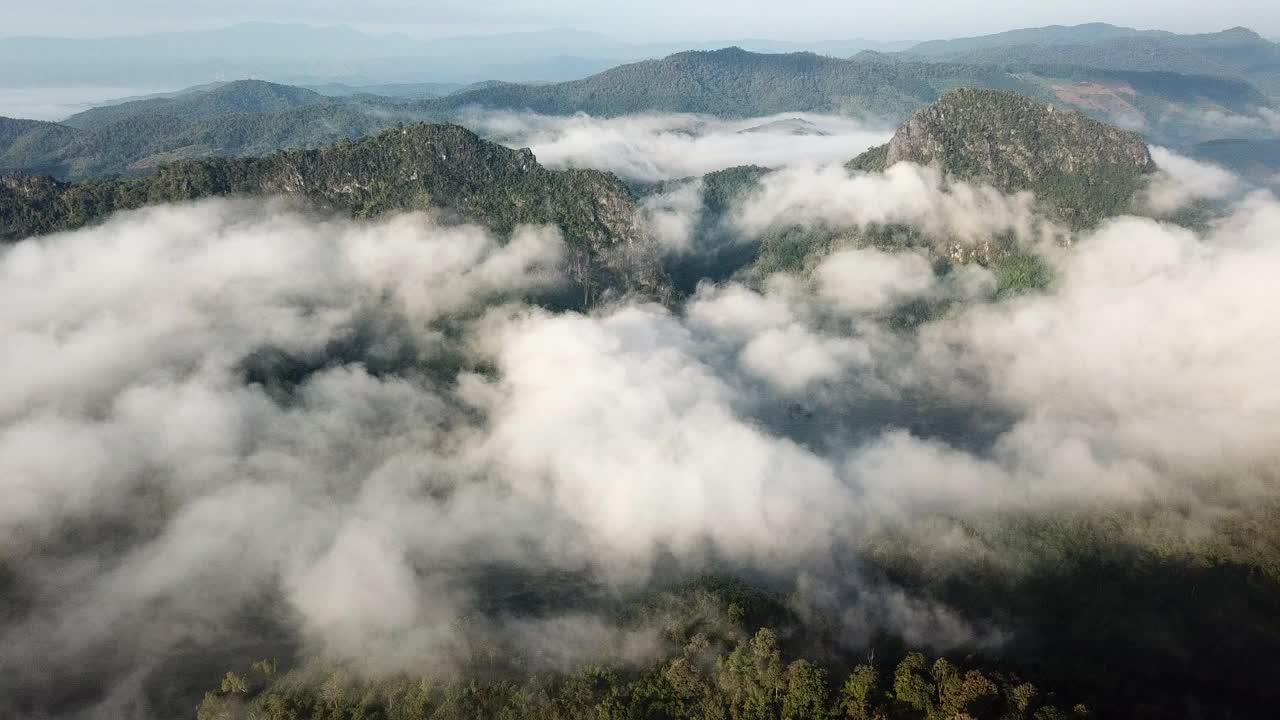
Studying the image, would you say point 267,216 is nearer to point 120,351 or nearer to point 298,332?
point 298,332

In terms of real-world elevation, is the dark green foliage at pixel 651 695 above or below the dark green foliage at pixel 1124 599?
above

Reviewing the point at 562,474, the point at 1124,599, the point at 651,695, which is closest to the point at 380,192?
the point at 562,474

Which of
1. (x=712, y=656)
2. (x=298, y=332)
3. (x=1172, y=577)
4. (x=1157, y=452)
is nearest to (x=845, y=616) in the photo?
(x=712, y=656)

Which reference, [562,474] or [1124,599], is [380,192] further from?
[1124,599]

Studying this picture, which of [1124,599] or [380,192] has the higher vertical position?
[380,192]

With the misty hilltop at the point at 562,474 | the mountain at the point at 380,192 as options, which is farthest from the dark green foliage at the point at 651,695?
the mountain at the point at 380,192

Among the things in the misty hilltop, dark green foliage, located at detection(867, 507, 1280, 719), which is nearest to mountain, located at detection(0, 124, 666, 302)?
the misty hilltop

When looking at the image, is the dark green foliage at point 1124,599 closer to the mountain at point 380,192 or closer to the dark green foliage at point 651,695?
the dark green foliage at point 651,695

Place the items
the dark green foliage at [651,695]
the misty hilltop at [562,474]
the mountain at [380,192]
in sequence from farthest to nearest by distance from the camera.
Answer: the mountain at [380,192]
the misty hilltop at [562,474]
the dark green foliage at [651,695]
